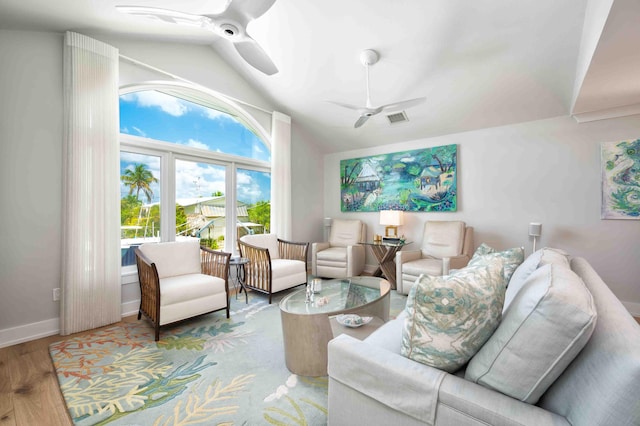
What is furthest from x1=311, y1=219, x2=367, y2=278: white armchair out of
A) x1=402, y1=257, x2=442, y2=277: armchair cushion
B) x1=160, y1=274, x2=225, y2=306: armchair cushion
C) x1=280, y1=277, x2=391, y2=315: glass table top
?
x1=160, y1=274, x2=225, y2=306: armchair cushion

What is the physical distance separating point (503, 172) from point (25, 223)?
5479 mm

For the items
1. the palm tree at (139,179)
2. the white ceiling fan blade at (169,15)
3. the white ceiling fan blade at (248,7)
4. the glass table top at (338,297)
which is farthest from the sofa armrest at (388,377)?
the palm tree at (139,179)

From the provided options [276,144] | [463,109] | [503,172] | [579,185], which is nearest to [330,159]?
[276,144]

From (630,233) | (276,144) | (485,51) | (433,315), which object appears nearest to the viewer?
(433,315)

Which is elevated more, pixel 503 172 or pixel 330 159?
pixel 330 159

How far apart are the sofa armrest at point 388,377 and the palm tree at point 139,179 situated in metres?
3.16

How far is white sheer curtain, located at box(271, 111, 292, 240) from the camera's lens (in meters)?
4.46

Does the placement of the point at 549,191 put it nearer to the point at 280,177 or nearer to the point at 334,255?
the point at 334,255

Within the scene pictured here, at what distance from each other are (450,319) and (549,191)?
12.2 feet

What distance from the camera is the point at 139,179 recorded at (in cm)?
324

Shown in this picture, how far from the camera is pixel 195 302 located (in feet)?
8.54

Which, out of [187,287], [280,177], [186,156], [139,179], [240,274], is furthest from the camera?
[280,177]

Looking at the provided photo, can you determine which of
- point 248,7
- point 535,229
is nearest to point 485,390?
point 248,7

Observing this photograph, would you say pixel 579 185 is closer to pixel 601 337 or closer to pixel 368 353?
pixel 601 337
